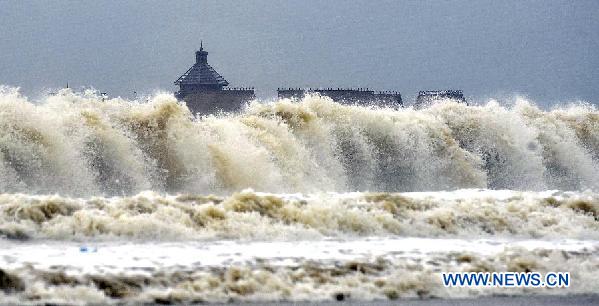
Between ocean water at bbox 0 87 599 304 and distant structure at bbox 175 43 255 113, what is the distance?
43621 millimetres

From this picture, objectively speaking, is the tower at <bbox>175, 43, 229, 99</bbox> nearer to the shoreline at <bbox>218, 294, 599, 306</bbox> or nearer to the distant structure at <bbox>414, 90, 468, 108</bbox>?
the distant structure at <bbox>414, 90, 468, 108</bbox>

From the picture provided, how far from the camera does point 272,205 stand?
38.5 ft

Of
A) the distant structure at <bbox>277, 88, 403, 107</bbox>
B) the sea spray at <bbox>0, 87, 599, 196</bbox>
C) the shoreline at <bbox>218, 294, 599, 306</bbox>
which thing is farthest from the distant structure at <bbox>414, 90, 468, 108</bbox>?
the shoreline at <bbox>218, 294, 599, 306</bbox>

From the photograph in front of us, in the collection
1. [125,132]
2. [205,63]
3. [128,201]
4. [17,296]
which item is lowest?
[17,296]

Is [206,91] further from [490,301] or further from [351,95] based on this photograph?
[490,301]

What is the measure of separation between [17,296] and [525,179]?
2016 cm

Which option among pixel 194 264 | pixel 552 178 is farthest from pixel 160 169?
pixel 552 178

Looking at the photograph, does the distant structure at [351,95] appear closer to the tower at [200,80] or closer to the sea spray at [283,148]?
the tower at [200,80]

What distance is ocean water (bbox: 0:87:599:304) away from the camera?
26.9 ft

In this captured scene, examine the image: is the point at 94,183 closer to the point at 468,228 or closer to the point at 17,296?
the point at 468,228

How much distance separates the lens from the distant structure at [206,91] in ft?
224

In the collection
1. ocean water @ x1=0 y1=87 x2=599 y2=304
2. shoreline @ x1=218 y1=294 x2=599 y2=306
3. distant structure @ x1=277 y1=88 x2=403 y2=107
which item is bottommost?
shoreline @ x1=218 y1=294 x2=599 y2=306

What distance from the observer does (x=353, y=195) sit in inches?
519

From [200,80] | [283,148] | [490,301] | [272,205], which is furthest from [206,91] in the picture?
[490,301]
